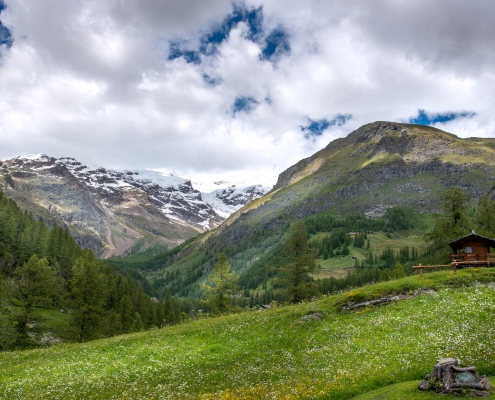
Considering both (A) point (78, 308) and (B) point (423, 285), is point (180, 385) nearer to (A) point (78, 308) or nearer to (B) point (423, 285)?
(B) point (423, 285)

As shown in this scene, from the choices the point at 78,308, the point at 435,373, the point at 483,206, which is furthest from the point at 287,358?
the point at 483,206

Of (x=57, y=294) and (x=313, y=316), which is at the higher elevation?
(x=313, y=316)

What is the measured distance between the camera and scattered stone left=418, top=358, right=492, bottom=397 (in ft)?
51.1

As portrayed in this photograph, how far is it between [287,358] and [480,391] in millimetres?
14109

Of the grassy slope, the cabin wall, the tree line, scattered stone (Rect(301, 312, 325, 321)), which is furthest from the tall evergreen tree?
the tree line

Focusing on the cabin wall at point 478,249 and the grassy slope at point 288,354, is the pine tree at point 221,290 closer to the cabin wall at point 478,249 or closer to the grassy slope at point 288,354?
the grassy slope at point 288,354

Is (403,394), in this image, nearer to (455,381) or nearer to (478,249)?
(455,381)

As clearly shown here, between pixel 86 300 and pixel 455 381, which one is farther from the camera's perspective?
pixel 86 300

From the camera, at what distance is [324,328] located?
103 feet

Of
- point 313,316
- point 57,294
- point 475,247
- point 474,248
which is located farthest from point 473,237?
point 57,294

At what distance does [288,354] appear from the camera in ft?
90.5

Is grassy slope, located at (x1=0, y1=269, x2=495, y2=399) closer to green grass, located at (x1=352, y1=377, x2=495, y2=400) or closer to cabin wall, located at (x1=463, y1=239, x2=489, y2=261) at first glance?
green grass, located at (x1=352, y1=377, x2=495, y2=400)

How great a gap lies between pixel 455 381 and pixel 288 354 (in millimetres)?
13601

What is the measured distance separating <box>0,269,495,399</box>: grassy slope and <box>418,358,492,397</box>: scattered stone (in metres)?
4.55
